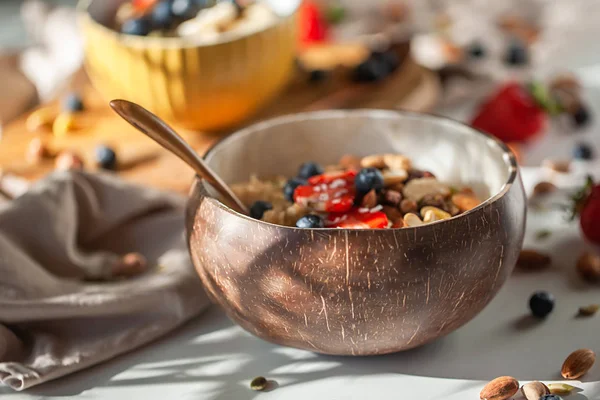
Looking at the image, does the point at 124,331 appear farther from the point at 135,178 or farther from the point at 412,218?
the point at 135,178

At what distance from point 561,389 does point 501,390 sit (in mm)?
78

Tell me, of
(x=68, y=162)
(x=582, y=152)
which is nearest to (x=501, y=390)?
(x=582, y=152)

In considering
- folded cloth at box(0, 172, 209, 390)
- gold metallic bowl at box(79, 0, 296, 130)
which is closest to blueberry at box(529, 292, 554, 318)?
folded cloth at box(0, 172, 209, 390)

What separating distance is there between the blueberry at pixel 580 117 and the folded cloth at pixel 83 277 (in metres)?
0.94

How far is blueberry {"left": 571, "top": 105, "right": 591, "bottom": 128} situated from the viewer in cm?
171

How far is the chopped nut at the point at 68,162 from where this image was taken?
144cm

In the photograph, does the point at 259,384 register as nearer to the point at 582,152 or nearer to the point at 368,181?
the point at 368,181

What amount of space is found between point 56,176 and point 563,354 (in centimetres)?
80

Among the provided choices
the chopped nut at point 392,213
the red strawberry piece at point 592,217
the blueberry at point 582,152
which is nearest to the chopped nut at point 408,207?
the chopped nut at point 392,213

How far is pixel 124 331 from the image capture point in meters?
0.99

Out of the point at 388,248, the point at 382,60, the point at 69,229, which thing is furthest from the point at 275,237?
the point at 382,60

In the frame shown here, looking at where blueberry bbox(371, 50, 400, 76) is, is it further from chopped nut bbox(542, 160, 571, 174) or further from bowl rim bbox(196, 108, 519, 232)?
bowl rim bbox(196, 108, 519, 232)

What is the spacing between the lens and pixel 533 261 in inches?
44.1

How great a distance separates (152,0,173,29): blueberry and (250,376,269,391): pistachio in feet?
2.83
